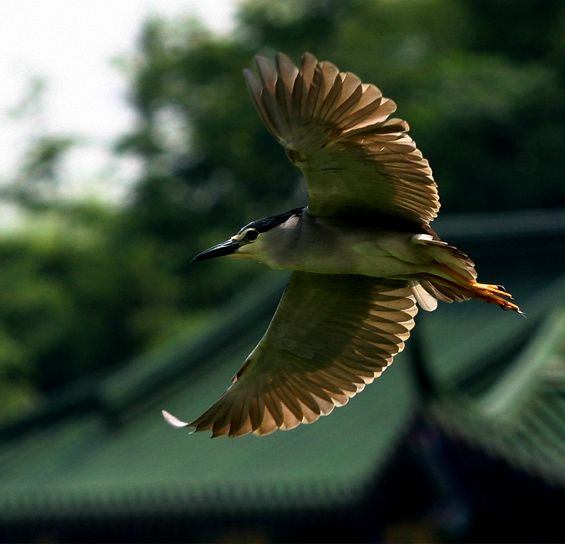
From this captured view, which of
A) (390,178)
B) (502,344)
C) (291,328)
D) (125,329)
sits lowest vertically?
(125,329)

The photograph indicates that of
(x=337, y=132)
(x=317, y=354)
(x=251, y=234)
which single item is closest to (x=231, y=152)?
(x=317, y=354)

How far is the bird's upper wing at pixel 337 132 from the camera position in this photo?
3.53 m

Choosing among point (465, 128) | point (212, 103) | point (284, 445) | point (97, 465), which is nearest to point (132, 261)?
point (212, 103)

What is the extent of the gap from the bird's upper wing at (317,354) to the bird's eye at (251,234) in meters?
0.46

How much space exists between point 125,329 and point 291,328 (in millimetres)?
11521

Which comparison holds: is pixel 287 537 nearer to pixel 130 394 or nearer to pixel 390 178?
pixel 130 394

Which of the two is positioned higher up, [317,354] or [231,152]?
[317,354]

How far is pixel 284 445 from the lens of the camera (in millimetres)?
8766

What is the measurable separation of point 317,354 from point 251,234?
2.47ft

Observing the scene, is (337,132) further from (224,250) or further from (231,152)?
(231,152)

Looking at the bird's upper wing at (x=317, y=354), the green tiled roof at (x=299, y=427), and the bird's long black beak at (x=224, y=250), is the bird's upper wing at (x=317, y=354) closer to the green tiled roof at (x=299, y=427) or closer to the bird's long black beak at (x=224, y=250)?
the bird's long black beak at (x=224, y=250)

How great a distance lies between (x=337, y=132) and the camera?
11.8ft

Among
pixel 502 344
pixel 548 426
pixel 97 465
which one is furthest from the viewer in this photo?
pixel 97 465

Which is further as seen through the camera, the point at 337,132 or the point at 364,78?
the point at 364,78
